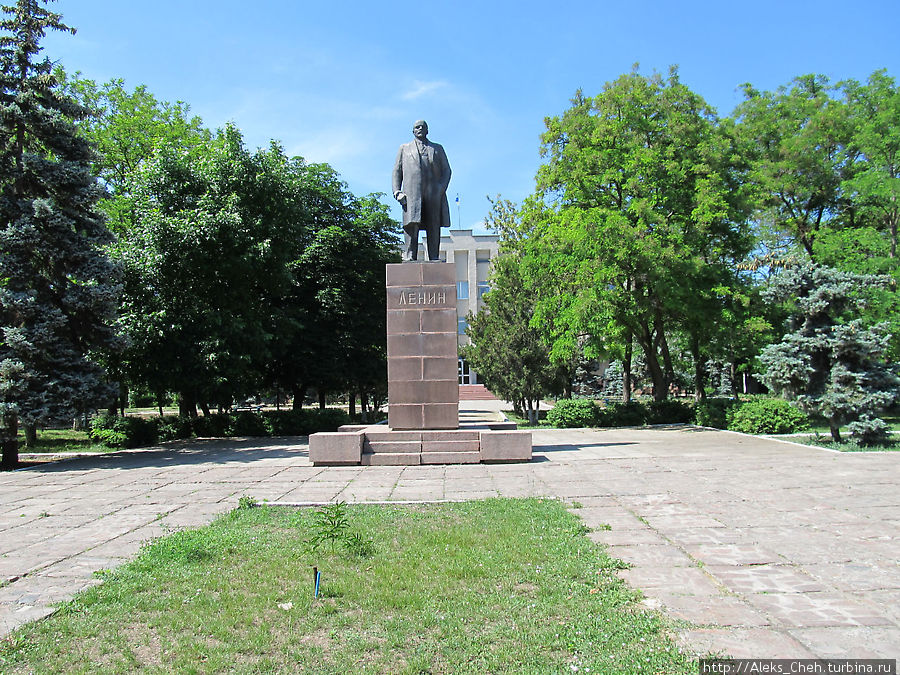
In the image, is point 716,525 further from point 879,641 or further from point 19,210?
point 19,210

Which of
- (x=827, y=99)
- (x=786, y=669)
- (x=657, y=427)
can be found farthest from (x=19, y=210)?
(x=827, y=99)

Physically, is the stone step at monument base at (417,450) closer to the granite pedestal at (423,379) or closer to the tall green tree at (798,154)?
the granite pedestal at (423,379)

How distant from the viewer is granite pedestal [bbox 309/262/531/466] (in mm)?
11391

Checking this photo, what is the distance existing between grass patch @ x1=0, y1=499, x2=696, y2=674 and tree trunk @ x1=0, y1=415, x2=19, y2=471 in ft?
32.3

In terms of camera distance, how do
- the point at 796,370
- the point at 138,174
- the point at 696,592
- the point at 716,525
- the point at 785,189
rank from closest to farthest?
the point at 696,592, the point at 716,525, the point at 796,370, the point at 138,174, the point at 785,189

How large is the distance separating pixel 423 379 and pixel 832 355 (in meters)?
→ 8.41

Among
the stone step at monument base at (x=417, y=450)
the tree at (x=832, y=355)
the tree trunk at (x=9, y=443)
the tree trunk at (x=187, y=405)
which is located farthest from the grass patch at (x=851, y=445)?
the tree trunk at (x=187, y=405)

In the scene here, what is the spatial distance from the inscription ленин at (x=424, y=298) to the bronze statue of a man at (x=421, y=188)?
1004mm

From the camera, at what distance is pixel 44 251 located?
1319 centimetres

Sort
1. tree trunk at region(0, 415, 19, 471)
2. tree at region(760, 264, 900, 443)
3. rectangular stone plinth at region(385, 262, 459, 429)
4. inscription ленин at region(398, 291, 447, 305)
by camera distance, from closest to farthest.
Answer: tree at region(760, 264, 900, 443), rectangular stone plinth at region(385, 262, 459, 429), inscription ленин at region(398, 291, 447, 305), tree trunk at region(0, 415, 19, 471)

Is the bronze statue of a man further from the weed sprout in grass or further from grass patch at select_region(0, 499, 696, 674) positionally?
grass patch at select_region(0, 499, 696, 674)

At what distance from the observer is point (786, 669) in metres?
2.92

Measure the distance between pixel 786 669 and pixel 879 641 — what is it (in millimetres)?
773

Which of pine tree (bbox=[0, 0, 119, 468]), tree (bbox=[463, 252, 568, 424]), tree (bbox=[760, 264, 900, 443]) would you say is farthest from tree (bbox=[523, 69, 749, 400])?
pine tree (bbox=[0, 0, 119, 468])
